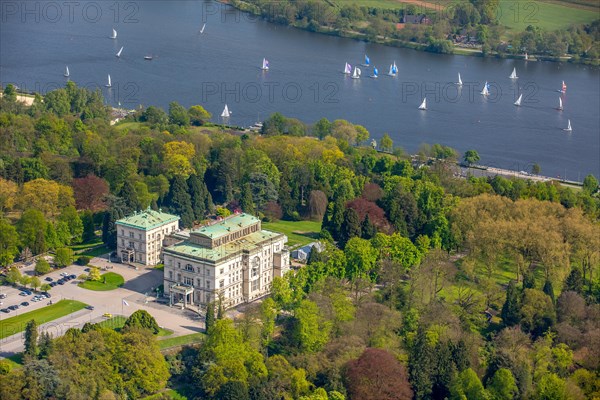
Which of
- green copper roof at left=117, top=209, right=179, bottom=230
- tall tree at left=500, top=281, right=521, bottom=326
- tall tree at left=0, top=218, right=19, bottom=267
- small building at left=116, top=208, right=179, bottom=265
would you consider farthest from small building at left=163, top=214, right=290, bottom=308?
tall tree at left=500, top=281, right=521, bottom=326

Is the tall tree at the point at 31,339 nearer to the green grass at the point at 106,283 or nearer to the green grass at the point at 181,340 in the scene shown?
the green grass at the point at 181,340

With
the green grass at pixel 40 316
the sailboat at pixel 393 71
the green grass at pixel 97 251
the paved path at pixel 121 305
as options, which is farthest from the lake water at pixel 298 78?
the green grass at pixel 40 316

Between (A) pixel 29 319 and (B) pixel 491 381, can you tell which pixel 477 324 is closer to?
(B) pixel 491 381

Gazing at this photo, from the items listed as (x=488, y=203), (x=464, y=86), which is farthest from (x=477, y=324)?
(x=464, y=86)

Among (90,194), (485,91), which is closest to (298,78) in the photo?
(485,91)

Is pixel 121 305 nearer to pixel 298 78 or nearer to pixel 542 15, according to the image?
pixel 298 78
